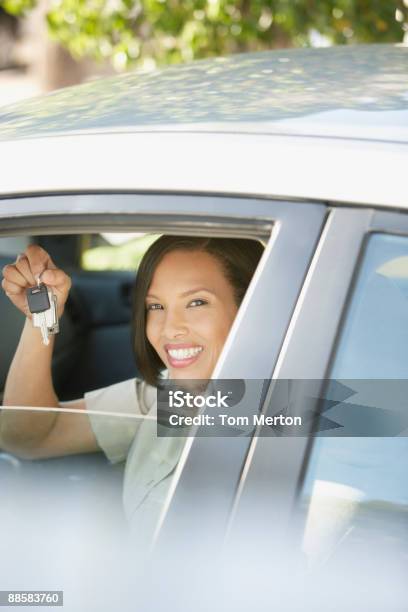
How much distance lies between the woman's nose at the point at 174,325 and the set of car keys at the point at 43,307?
0.66 ft

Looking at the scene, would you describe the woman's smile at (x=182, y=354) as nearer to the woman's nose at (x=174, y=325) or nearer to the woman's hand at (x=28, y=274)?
the woman's nose at (x=174, y=325)

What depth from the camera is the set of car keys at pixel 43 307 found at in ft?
6.29

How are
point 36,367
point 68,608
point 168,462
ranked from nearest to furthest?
point 68,608
point 168,462
point 36,367

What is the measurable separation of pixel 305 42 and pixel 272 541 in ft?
14.0

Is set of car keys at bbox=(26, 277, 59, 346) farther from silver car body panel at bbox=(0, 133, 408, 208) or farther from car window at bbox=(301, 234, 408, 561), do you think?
car window at bbox=(301, 234, 408, 561)

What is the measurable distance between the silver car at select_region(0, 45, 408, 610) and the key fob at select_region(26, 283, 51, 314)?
327mm

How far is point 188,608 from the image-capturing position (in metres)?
1.40

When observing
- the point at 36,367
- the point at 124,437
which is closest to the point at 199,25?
the point at 36,367

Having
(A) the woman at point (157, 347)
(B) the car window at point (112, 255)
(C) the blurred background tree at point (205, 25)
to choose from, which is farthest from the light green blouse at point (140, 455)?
(C) the blurred background tree at point (205, 25)

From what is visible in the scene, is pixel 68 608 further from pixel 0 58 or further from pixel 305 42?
pixel 0 58

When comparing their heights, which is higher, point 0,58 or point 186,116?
point 186,116

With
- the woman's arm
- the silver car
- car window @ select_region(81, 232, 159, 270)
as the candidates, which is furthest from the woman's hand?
car window @ select_region(81, 232, 159, 270)

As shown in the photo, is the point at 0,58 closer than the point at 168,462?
No

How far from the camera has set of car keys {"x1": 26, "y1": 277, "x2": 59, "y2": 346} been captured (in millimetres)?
1917
